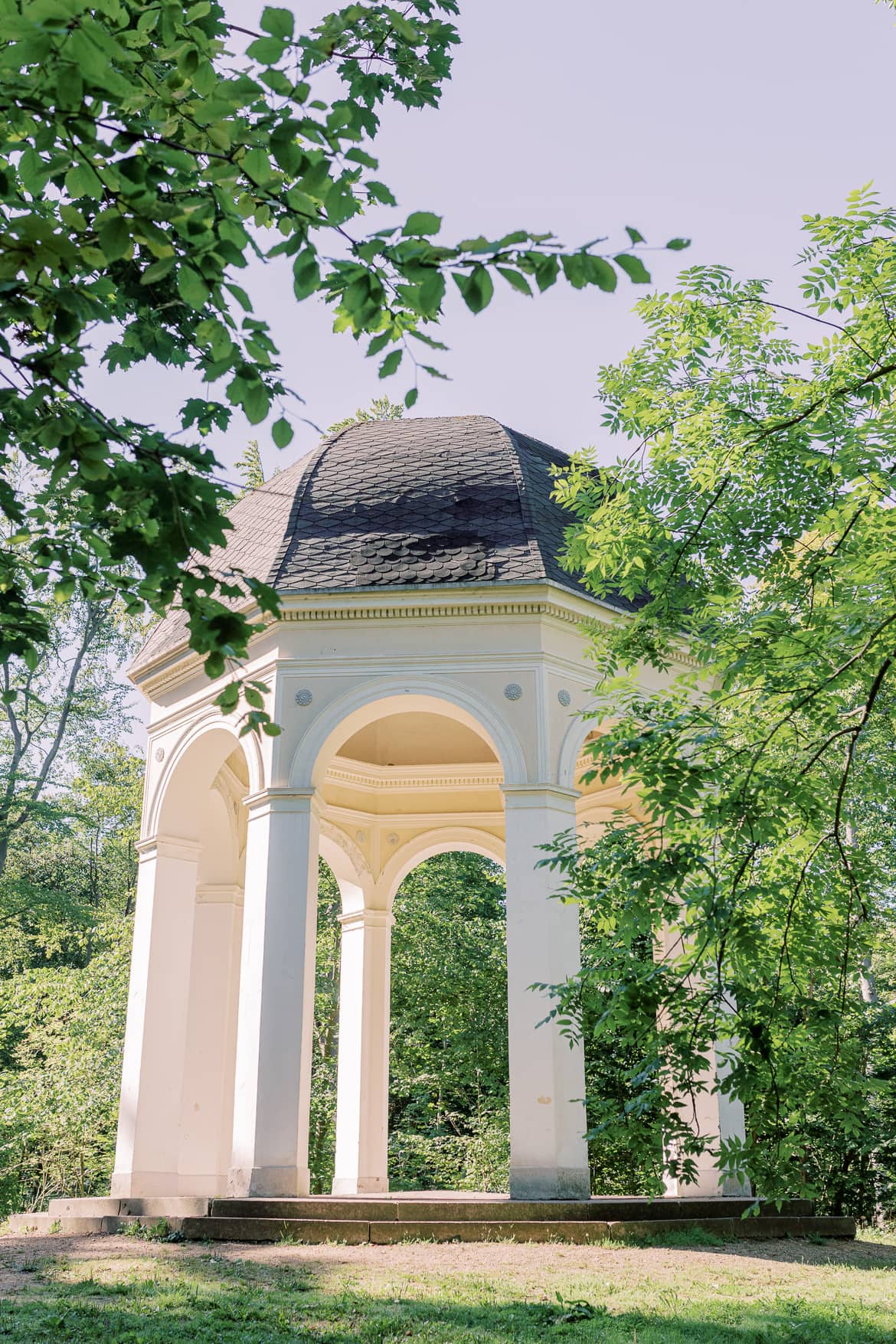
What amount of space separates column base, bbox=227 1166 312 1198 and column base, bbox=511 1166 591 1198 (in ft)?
6.35

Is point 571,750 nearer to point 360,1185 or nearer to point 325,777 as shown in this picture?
point 325,777

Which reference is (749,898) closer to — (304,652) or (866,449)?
(866,449)

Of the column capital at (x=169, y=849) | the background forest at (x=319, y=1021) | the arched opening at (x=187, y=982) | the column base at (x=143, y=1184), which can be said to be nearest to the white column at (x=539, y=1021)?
the arched opening at (x=187, y=982)

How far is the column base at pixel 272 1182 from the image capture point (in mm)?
10703

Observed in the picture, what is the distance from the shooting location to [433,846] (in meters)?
17.4

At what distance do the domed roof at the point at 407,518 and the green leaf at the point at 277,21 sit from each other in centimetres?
904

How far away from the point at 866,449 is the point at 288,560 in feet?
24.5

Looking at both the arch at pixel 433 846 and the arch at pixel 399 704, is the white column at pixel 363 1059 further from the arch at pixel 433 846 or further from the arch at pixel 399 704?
the arch at pixel 399 704

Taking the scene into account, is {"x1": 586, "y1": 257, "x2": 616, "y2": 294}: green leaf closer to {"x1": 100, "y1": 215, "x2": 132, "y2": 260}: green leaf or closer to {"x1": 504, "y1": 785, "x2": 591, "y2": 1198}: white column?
{"x1": 100, "y1": 215, "x2": 132, "y2": 260}: green leaf

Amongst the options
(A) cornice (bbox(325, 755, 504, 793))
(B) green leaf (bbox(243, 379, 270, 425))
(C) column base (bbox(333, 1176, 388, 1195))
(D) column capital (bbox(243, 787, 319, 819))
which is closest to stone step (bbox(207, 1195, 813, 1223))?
(D) column capital (bbox(243, 787, 319, 819))

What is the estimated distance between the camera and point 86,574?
5.06 meters

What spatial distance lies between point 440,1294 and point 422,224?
22.4 ft

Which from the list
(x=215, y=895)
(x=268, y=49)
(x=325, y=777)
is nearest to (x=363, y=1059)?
(x=215, y=895)

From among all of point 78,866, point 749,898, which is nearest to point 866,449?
point 749,898
